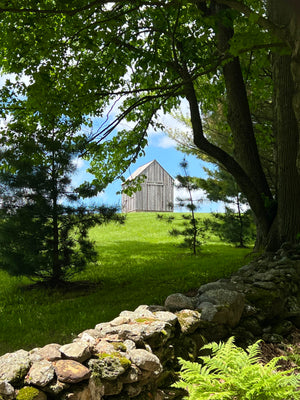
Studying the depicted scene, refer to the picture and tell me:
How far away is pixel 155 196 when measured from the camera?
30188mm

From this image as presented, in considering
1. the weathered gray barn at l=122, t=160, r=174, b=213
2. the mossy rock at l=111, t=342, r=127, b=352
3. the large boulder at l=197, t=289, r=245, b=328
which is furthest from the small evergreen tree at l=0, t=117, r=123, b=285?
the weathered gray barn at l=122, t=160, r=174, b=213

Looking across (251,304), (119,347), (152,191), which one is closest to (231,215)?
(251,304)

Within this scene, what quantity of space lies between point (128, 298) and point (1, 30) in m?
8.38

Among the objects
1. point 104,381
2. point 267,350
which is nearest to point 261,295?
point 267,350

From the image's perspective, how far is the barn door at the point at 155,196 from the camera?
29.9 meters

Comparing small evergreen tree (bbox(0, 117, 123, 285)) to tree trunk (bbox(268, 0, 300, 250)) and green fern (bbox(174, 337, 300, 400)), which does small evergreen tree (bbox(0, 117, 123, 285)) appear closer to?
tree trunk (bbox(268, 0, 300, 250))

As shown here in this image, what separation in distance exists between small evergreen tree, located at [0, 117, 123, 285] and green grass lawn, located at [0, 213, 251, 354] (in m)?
0.81

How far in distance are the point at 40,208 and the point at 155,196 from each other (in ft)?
69.7

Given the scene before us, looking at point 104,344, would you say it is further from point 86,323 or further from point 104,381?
point 86,323

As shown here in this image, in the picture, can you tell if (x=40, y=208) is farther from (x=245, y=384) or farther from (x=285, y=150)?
(x=245, y=384)

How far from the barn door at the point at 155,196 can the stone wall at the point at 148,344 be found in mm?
23760

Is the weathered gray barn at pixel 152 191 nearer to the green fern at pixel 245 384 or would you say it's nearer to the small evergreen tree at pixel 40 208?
the small evergreen tree at pixel 40 208

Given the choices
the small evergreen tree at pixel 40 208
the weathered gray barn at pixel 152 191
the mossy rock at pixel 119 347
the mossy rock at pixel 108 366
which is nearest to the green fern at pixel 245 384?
the mossy rock at pixel 108 366

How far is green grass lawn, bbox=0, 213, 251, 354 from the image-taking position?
239 inches
